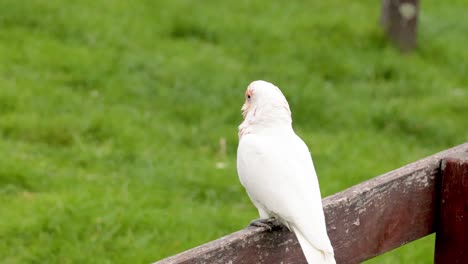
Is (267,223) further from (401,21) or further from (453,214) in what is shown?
(401,21)

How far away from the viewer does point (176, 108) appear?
6.17m

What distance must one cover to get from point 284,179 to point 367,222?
0.82 ft

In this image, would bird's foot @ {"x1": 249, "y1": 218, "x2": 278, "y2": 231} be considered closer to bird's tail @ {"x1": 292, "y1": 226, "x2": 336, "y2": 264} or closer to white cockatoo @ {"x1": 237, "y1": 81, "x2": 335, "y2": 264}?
white cockatoo @ {"x1": 237, "y1": 81, "x2": 335, "y2": 264}

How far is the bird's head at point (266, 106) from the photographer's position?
266 centimetres

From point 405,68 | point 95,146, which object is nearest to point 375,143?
point 405,68

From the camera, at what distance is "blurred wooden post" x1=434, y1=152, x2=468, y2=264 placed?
8.11ft

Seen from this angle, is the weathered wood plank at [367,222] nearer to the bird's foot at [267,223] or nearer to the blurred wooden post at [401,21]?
the bird's foot at [267,223]

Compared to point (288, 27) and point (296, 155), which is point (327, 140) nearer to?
point (288, 27)

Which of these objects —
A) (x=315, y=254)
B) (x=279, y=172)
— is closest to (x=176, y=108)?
(x=279, y=172)

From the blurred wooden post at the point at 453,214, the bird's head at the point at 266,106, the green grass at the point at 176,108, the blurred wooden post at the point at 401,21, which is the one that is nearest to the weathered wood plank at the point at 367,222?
the blurred wooden post at the point at 453,214

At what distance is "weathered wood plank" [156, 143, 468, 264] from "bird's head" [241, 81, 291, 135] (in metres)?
0.37

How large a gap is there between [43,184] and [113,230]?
0.60 meters

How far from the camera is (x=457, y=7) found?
30.0 feet

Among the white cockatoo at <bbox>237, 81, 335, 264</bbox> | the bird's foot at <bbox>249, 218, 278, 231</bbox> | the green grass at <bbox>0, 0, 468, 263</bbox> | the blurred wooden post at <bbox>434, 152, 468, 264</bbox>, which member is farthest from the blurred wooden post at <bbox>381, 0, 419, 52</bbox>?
the bird's foot at <bbox>249, 218, 278, 231</bbox>
